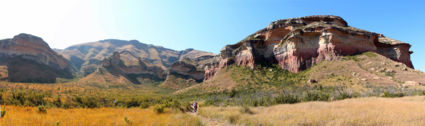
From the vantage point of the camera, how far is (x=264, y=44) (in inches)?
1948

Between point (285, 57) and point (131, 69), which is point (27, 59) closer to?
point (131, 69)

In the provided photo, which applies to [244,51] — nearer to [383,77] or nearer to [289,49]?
[289,49]

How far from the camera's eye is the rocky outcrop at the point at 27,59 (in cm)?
6312

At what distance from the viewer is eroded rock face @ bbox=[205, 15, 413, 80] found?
34750 millimetres

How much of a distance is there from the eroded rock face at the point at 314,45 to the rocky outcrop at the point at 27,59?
79.0 metres

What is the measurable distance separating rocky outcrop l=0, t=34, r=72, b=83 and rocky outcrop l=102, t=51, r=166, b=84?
21.2 m

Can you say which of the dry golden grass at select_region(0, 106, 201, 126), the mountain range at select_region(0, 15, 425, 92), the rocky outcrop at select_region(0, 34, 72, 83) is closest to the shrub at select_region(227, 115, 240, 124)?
the dry golden grass at select_region(0, 106, 201, 126)

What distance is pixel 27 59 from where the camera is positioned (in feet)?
229

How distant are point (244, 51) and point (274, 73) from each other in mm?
12427

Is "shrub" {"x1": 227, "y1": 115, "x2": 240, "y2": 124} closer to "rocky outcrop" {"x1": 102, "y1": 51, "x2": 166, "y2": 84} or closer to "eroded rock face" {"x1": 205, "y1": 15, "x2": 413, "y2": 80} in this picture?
"eroded rock face" {"x1": 205, "y1": 15, "x2": 413, "y2": 80}

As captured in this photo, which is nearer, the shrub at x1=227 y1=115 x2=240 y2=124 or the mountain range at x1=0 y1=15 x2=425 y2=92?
the shrub at x1=227 y1=115 x2=240 y2=124

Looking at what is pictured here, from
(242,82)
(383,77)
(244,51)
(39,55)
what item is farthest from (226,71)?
(39,55)

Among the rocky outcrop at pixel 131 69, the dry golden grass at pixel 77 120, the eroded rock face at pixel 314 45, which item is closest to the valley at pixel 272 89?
the dry golden grass at pixel 77 120

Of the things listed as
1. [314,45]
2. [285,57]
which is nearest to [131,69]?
[285,57]
